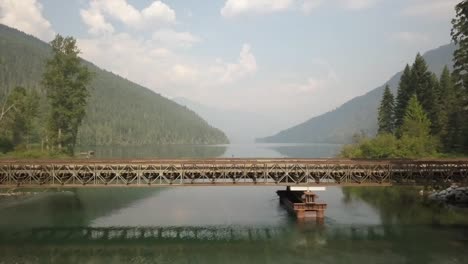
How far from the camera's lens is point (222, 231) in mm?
38625

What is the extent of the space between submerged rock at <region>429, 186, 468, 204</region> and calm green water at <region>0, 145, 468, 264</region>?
284 centimetres

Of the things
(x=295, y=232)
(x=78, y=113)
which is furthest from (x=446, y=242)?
(x=78, y=113)

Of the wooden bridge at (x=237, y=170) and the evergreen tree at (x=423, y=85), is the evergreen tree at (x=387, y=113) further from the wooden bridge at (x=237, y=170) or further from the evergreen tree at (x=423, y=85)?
the wooden bridge at (x=237, y=170)

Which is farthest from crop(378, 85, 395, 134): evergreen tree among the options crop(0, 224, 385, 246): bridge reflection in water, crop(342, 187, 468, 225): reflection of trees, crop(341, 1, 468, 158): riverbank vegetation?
crop(0, 224, 385, 246): bridge reflection in water

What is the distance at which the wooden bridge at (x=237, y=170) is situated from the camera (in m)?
40.2

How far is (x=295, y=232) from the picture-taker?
37594 millimetres

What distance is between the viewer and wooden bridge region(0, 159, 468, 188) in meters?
40.2

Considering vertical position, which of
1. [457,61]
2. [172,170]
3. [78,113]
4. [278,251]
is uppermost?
[457,61]

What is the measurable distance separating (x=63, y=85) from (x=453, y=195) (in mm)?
62662

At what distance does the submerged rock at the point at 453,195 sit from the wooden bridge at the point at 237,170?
9631 mm

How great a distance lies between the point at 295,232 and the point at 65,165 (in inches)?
975

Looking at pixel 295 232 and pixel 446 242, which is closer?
pixel 446 242

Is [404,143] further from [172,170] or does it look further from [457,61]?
[172,170]

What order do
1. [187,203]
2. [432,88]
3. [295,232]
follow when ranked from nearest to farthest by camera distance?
[295,232]
[187,203]
[432,88]
